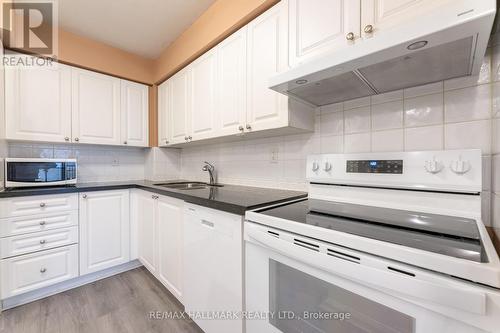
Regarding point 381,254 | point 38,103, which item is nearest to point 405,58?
point 381,254

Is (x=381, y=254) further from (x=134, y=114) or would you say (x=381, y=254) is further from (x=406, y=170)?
(x=134, y=114)

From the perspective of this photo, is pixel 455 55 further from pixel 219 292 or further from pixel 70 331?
pixel 70 331

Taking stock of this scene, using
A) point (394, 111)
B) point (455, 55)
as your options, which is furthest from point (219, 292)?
point (455, 55)

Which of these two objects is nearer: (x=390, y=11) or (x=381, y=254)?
(x=381, y=254)

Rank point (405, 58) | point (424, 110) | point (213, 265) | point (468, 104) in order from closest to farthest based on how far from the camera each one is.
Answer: point (405, 58) < point (468, 104) < point (424, 110) < point (213, 265)

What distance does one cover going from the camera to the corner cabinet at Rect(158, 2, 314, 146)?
4.36 feet

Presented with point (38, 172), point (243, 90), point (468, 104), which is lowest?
point (38, 172)

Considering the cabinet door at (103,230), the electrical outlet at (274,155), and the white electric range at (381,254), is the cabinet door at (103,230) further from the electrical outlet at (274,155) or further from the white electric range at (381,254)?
the white electric range at (381,254)

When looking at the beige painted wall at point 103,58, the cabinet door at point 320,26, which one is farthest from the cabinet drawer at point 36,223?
the cabinet door at point 320,26

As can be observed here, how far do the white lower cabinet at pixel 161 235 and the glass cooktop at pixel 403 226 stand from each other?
37.8 inches

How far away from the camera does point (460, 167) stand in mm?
855

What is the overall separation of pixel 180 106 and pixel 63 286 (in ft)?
6.50

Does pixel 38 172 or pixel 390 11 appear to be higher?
pixel 390 11

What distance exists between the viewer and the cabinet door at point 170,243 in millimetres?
1586
